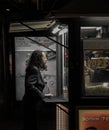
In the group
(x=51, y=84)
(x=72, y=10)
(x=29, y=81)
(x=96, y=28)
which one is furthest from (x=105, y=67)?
(x=51, y=84)

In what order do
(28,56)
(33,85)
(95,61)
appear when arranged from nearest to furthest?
(95,61)
(33,85)
(28,56)

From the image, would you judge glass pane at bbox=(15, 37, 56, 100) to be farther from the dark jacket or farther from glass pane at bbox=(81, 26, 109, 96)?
glass pane at bbox=(81, 26, 109, 96)

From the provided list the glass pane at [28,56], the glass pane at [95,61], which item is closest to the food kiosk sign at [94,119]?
the glass pane at [95,61]

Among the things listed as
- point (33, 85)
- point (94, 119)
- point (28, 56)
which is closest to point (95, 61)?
point (94, 119)

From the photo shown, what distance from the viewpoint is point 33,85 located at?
8477 mm

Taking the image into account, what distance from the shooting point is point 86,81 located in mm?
7309

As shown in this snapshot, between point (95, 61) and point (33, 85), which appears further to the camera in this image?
point (33, 85)

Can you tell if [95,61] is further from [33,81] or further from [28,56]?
[28,56]

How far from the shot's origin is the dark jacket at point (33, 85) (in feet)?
27.8

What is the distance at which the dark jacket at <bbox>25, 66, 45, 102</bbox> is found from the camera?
8.48 meters

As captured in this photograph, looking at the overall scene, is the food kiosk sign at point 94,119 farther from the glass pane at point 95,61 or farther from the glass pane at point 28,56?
the glass pane at point 28,56

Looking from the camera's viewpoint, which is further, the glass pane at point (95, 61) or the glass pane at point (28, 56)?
the glass pane at point (28, 56)

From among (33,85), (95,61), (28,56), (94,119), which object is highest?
(28,56)

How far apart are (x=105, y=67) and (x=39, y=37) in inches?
145
